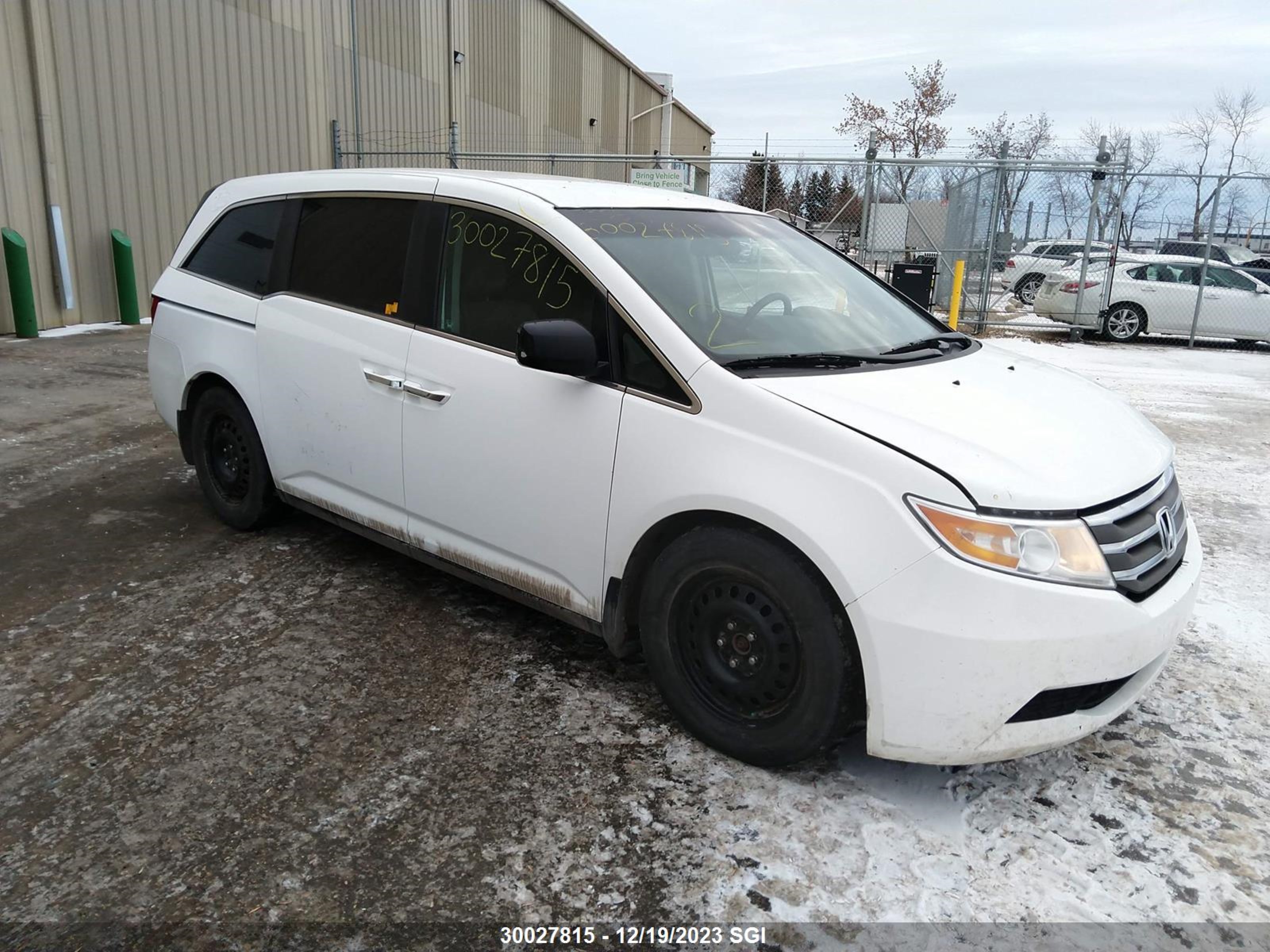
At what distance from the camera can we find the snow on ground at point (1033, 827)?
241cm

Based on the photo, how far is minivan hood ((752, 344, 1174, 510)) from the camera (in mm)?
2559

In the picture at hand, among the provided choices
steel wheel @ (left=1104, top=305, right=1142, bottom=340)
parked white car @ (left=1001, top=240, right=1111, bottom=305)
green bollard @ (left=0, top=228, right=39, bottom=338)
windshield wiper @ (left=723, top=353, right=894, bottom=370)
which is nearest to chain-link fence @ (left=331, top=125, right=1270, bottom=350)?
steel wheel @ (left=1104, top=305, right=1142, bottom=340)

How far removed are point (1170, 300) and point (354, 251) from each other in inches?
589

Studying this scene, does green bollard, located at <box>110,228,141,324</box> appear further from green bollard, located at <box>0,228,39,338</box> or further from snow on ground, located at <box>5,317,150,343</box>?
green bollard, located at <box>0,228,39,338</box>

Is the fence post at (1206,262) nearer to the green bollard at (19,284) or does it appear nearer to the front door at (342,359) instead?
the front door at (342,359)

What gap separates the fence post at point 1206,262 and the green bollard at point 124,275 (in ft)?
48.5

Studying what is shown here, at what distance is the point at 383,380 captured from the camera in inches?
148

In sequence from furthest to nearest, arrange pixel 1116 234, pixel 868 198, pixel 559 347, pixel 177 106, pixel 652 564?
pixel 868 198, pixel 1116 234, pixel 177 106, pixel 652 564, pixel 559 347

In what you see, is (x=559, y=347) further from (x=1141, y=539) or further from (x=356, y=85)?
(x=356, y=85)

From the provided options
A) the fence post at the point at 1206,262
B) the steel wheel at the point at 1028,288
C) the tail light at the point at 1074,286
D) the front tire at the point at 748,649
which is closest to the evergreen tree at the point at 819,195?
the tail light at the point at 1074,286

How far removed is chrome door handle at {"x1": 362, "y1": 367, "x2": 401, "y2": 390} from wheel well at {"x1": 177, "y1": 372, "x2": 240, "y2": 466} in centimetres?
112

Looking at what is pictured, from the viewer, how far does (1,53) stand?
33.1ft

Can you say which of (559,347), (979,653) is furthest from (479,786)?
Answer: (979,653)

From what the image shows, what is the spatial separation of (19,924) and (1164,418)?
30.1ft
